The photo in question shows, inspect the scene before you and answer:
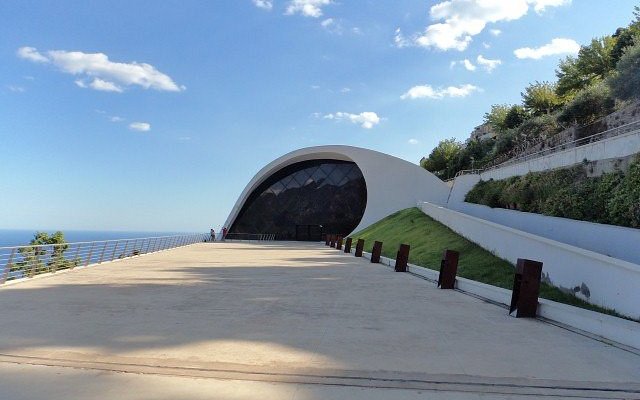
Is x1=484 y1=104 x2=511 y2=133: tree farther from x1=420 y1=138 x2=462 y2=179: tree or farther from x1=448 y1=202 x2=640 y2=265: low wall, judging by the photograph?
x1=448 y1=202 x2=640 y2=265: low wall

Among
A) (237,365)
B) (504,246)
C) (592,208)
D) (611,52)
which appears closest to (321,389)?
(237,365)

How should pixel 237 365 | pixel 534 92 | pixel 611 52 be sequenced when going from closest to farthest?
pixel 237 365 < pixel 611 52 < pixel 534 92

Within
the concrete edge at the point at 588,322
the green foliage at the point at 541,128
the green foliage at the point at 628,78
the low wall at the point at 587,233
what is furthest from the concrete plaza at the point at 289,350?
the green foliage at the point at 541,128

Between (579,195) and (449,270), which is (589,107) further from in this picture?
(449,270)

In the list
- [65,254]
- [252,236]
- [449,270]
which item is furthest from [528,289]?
[252,236]

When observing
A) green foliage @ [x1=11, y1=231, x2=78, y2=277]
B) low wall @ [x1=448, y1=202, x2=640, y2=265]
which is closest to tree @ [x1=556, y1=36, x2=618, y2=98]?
low wall @ [x1=448, y1=202, x2=640, y2=265]

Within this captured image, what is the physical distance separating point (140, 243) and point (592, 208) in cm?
1781

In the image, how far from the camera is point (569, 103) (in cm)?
3406

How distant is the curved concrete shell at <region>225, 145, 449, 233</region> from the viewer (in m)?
37.8

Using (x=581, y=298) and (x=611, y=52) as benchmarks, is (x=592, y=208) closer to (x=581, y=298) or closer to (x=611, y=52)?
(x=581, y=298)

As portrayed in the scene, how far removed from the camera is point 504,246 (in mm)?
10977

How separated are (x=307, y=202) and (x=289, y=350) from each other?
3769cm

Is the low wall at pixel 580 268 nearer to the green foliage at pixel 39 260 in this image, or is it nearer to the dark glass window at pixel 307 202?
the green foliage at pixel 39 260

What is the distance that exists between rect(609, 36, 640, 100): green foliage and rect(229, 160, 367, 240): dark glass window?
2050 cm
